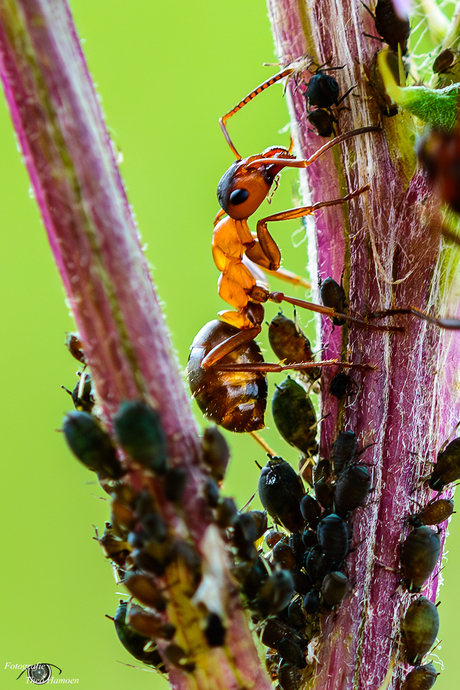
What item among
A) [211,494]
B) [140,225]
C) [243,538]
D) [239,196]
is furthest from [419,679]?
[140,225]

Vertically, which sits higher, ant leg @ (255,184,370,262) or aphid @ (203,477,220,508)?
ant leg @ (255,184,370,262)

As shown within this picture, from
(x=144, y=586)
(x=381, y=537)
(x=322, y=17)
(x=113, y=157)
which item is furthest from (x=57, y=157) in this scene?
(x=381, y=537)

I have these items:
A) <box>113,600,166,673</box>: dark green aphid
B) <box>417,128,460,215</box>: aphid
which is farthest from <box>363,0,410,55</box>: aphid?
<box>113,600,166,673</box>: dark green aphid

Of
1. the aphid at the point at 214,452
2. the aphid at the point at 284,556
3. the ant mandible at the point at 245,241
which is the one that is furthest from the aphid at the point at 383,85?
the aphid at the point at 284,556

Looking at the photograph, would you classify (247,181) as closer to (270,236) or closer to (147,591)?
(270,236)

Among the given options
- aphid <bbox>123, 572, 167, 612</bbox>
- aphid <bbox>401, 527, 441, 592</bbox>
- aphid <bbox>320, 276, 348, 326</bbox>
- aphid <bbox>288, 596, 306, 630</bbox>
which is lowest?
aphid <bbox>288, 596, 306, 630</bbox>

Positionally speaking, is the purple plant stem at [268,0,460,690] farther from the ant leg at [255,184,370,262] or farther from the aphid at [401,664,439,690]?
the ant leg at [255,184,370,262]

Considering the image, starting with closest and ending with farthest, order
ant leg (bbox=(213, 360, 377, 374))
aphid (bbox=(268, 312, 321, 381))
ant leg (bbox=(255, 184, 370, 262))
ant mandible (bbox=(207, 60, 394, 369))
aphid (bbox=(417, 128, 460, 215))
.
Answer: aphid (bbox=(417, 128, 460, 215)), ant leg (bbox=(213, 360, 377, 374)), aphid (bbox=(268, 312, 321, 381)), ant leg (bbox=(255, 184, 370, 262)), ant mandible (bbox=(207, 60, 394, 369))

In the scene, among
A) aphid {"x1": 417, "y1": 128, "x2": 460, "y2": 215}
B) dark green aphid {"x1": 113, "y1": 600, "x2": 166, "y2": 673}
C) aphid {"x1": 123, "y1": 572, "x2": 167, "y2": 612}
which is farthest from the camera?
dark green aphid {"x1": 113, "y1": 600, "x2": 166, "y2": 673}
